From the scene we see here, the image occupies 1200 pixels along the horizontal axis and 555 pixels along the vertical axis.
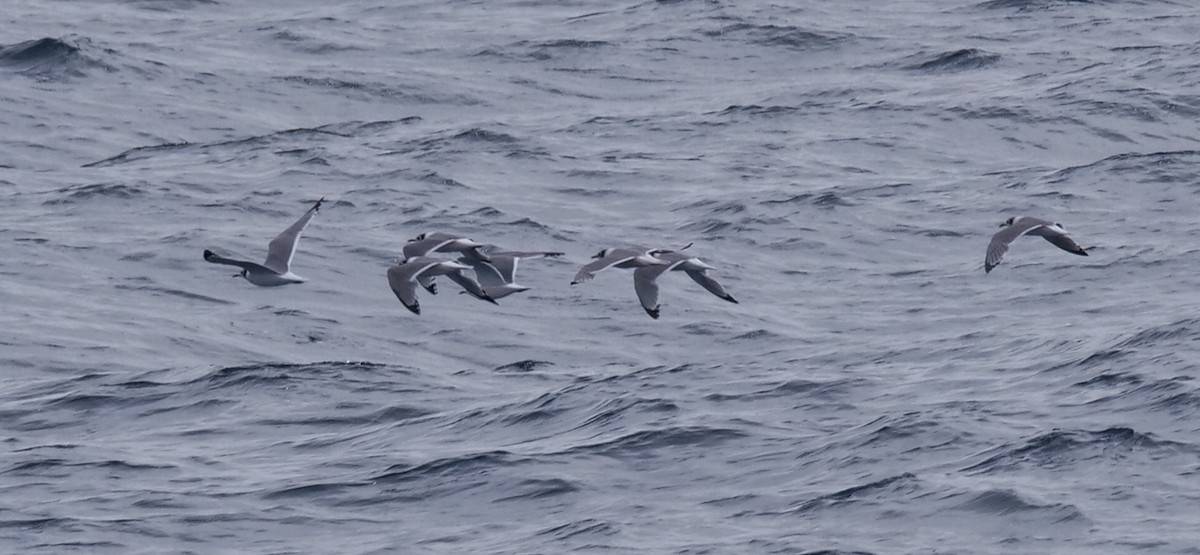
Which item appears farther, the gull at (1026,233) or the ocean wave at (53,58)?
the ocean wave at (53,58)

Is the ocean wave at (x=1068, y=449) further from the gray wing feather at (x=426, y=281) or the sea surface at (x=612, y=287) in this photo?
the gray wing feather at (x=426, y=281)

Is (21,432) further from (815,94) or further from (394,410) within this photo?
(815,94)

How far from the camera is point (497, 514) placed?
17844 mm

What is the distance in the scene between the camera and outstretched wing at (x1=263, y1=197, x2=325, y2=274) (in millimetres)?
19094

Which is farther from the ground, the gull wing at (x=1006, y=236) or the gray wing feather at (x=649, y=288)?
the gull wing at (x=1006, y=236)

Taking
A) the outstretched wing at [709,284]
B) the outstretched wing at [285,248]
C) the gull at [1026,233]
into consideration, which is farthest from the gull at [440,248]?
the gull at [1026,233]

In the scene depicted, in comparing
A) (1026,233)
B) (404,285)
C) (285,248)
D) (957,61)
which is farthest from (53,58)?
(1026,233)

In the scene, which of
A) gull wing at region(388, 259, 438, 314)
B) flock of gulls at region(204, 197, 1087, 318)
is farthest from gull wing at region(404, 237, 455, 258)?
gull wing at region(388, 259, 438, 314)

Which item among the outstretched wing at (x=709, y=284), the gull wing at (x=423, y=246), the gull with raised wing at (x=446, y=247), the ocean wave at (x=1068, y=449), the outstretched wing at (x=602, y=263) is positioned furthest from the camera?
the gull wing at (x=423, y=246)

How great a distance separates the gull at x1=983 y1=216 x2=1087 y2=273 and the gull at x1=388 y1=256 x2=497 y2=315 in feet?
13.0

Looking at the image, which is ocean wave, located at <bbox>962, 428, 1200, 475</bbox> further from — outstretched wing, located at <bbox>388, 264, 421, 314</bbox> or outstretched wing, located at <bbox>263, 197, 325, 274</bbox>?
outstretched wing, located at <bbox>263, 197, 325, 274</bbox>

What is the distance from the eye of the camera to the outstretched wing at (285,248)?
62.6 feet

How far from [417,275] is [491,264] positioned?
1.33 meters

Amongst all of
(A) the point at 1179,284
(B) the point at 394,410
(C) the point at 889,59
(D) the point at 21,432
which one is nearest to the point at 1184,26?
(C) the point at 889,59
